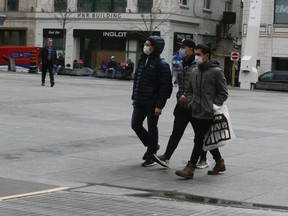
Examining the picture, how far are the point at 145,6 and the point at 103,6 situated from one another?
12.1 ft

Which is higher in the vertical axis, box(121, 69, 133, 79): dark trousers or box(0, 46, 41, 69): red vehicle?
box(0, 46, 41, 69): red vehicle

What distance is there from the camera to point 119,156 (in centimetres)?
1080

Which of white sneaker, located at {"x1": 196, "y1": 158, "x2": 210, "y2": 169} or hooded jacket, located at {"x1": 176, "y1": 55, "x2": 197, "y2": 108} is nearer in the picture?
hooded jacket, located at {"x1": 176, "y1": 55, "x2": 197, "y2": 108}

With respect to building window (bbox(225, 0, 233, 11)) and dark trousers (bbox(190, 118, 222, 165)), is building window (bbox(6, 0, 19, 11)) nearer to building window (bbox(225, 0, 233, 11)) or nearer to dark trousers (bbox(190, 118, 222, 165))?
building window (bbox(225, 0, 233, 11))

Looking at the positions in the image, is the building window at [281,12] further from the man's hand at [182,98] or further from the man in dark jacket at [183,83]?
the man's hand at [182,98]

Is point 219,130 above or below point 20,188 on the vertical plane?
above

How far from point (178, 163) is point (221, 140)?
1364mm

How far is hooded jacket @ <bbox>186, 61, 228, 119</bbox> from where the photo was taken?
906 cm

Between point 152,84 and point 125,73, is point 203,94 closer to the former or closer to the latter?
point 152,84

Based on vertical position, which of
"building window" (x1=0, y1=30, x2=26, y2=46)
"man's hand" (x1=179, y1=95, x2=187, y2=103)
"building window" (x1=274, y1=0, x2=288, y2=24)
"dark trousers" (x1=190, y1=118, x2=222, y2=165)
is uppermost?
"building window" (x1=274, y1=0, x2=288, y2=24)

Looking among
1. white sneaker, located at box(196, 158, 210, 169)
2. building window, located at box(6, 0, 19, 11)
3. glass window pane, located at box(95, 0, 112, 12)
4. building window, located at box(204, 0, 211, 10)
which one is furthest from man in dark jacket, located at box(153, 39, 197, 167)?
building window, located at box(6, 0, 19, 11)

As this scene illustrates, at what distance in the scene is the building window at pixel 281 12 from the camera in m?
51.7

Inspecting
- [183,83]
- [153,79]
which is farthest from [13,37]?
[183,83]

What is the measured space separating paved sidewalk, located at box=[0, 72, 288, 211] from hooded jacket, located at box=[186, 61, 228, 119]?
99 cm
